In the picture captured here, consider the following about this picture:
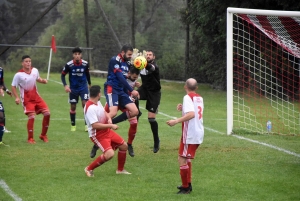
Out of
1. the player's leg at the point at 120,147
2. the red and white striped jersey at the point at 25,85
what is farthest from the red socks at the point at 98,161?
the red and white striped jersey at the point at 25,85

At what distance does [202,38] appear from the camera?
26.8m

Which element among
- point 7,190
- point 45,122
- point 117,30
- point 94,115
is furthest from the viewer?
point 117,30

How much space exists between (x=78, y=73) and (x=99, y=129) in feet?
19.5

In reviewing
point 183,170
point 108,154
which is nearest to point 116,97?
point 108,154

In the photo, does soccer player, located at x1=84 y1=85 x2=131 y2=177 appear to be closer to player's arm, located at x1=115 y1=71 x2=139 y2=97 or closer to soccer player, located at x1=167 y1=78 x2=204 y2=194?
soccer player, located at x1=167 y1=78 x2=204 y2=194

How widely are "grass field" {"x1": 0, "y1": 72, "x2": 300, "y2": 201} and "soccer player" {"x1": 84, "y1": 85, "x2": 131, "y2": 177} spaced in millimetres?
355

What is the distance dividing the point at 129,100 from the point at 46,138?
2669mm

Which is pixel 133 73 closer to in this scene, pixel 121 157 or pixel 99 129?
pixel 121 157

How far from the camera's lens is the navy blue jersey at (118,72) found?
11.7 metres

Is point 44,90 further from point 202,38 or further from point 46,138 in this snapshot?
point 46,138

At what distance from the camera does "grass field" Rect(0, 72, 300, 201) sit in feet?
29.4

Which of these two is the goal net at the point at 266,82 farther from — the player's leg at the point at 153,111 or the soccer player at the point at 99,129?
the soccer player at the point at 99,129

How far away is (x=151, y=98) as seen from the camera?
12672 millimetres

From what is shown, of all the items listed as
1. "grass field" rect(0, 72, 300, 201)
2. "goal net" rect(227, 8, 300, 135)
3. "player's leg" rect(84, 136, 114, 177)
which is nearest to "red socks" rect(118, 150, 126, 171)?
"grass field" rect(0, 72, 300, 201)
